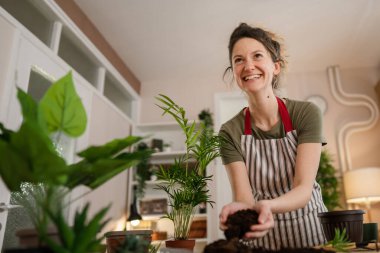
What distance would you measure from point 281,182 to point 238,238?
74 centimetres

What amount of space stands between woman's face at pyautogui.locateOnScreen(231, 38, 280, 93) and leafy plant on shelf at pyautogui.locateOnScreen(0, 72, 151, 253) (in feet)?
2.53

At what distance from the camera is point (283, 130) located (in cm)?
135

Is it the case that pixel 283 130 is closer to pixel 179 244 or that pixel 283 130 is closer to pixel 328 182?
pixel 179 244

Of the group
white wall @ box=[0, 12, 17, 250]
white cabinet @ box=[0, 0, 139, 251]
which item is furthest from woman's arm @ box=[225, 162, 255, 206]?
white wall @ box=[0, 12, 17, 250]

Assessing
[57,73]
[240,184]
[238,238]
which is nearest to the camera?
[238,238]

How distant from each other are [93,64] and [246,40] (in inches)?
102

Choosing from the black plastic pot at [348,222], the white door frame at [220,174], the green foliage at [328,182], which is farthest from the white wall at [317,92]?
the black plastic pot at [348,222]

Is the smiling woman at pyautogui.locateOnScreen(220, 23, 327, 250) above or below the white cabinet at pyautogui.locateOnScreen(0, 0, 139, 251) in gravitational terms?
below

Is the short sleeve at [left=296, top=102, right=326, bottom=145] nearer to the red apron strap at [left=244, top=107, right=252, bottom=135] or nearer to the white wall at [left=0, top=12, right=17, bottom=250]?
the red apron strap at [left=244, top=107, right=252, bottom=135]

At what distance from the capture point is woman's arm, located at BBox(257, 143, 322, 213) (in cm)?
93

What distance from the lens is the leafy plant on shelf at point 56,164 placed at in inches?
18.1

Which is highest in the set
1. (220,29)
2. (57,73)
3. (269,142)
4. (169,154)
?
(220,29)

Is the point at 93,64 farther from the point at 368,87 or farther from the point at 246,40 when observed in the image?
the point at 368,87

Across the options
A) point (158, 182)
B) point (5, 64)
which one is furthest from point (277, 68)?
point (158, 182)
